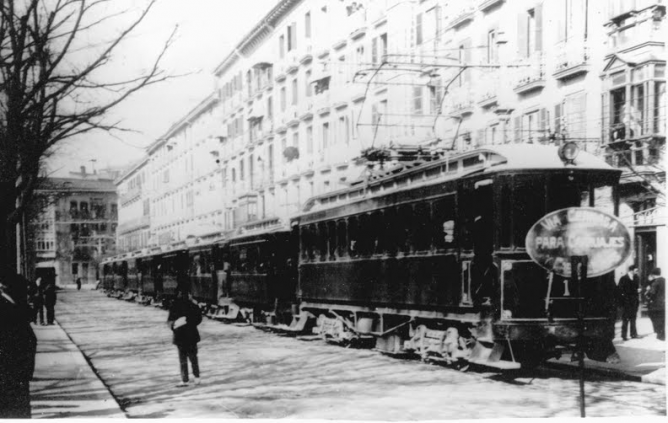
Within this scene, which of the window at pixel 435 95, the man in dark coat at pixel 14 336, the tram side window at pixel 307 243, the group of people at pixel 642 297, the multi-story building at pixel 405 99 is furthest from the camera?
the window at pixel 435 95

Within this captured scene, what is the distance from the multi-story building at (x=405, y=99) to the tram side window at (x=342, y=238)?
917 mm

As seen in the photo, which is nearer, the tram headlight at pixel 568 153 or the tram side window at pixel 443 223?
the tram headlight at pixel 568 153

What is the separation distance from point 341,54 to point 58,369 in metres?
10.9

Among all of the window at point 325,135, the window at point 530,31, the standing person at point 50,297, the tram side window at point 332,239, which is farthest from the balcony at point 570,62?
the standing person at point 50,297

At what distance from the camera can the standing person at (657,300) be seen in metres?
9.89

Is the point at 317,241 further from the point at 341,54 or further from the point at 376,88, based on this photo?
the point at 376,88

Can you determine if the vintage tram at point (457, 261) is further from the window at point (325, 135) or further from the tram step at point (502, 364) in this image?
the window at point (325, 135)

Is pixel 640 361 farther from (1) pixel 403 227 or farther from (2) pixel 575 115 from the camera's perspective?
(2) pixel 575 115

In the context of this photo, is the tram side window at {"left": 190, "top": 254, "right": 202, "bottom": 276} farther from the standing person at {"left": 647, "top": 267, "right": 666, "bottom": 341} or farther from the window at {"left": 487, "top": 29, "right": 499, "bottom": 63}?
the standing person at {"left": 647, "top": 267, "right": 666, "bottom": 341}

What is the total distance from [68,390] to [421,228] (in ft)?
16.0

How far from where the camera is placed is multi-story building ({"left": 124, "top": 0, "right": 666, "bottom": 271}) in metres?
11.7

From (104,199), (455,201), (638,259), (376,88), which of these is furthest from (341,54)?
(638,259)

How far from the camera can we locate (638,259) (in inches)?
430

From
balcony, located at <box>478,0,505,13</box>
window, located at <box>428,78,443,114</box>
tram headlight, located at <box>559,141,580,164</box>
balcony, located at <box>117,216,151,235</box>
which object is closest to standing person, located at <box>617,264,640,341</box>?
tram headlight, located at <box>559,141,580,164</box>
